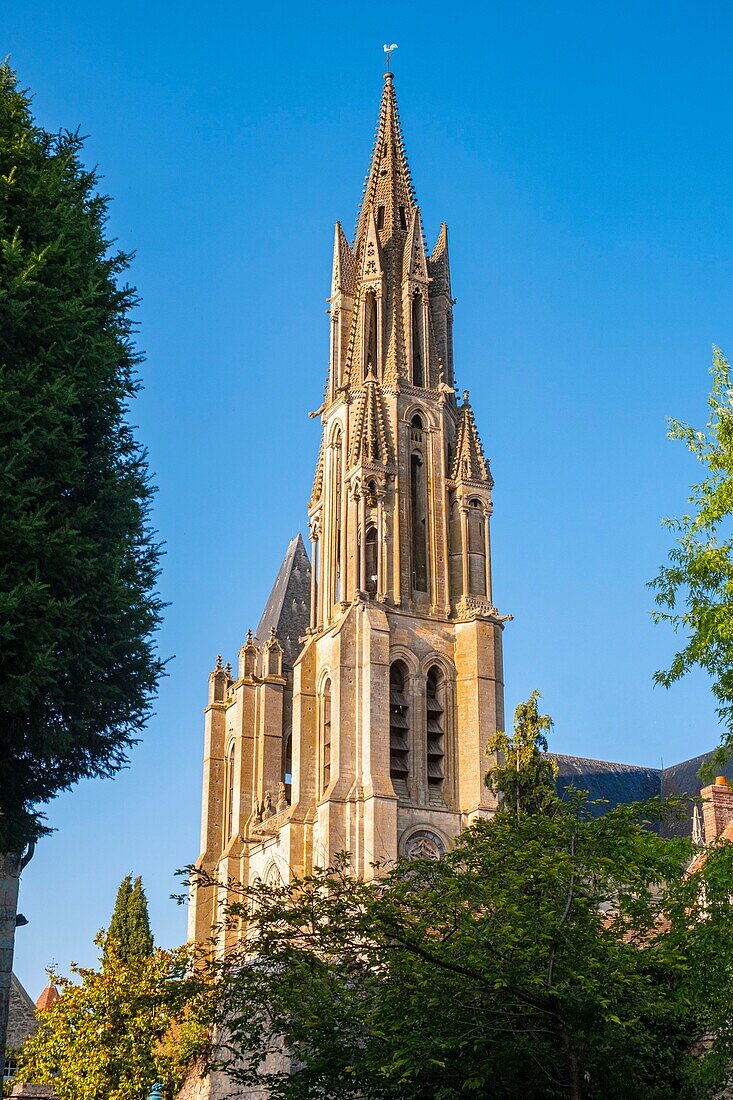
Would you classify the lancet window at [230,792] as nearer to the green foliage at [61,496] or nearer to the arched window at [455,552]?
the arched window at [455,552]

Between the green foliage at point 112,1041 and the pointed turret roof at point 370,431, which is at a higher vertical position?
the pointed turret roof at point 370,431

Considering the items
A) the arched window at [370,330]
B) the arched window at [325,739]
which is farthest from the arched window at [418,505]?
the arched window at [325,739]

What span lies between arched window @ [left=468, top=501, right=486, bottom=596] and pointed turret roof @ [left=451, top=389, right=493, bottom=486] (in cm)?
104

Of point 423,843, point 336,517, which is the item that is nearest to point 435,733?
point 423,843

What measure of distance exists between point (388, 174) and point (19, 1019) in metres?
35.6

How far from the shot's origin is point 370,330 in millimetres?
56188

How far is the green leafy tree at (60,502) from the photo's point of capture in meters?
15.2

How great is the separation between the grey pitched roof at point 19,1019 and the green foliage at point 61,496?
34.9 meters

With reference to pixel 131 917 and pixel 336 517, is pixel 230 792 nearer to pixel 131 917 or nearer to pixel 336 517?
pixel 131 917

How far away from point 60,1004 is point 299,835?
13.0 meters

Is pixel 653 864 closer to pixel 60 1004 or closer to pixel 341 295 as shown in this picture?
pixel 60 1004

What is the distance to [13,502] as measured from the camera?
15016 millimetres

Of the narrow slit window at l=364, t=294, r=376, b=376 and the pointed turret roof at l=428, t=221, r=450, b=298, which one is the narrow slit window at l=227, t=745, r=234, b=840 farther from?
the pointed turret roof at l=428, t=221, r=450, b=298

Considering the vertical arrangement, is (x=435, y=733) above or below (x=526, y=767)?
above
